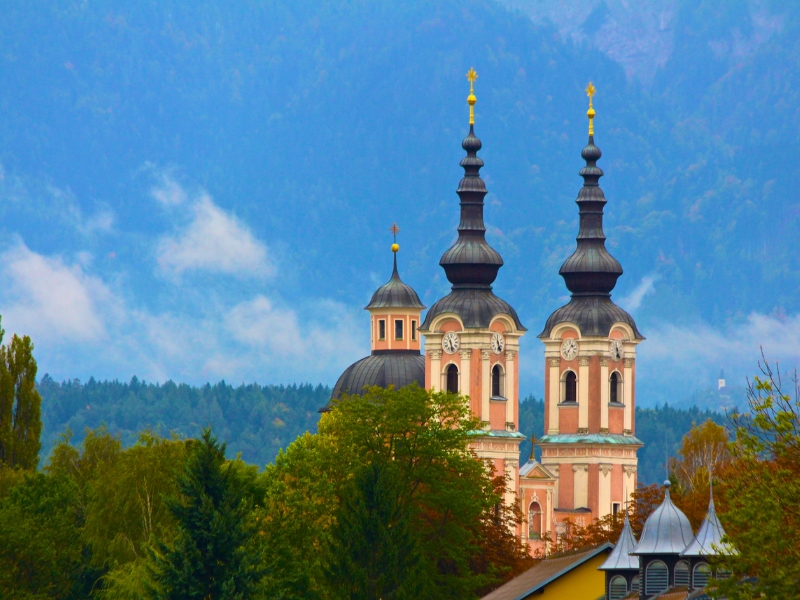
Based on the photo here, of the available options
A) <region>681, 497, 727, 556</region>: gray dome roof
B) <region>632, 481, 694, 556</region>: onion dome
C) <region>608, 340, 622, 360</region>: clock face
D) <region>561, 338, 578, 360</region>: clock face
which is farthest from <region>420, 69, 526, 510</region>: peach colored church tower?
<region>681, 497, 727, 556</region>: gray dome roof

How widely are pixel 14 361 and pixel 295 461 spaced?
22478 millimetres

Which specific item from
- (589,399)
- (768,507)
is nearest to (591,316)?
(589,399)

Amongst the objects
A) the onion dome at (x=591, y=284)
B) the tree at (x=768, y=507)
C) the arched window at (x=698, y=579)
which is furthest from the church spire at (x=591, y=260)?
the tree at (x=768, y=507)

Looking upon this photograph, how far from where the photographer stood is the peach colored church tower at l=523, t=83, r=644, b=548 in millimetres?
102188

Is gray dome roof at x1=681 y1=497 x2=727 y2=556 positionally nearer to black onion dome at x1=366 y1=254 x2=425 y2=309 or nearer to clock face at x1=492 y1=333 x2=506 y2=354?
clock face at x1=492 y1=333 x2=506 y2=354

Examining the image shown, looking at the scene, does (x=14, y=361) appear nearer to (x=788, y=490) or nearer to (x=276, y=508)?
(x=276, y=508)

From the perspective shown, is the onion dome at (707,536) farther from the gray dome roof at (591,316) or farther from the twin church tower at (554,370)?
the gray dome roof at (591,316)

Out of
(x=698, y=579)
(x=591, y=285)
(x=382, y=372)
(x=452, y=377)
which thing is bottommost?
(x=698, y=579)

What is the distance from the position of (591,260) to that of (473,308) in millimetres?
6378

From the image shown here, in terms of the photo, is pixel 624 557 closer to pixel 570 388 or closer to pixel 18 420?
pixel 18 420

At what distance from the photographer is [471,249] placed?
102 metres

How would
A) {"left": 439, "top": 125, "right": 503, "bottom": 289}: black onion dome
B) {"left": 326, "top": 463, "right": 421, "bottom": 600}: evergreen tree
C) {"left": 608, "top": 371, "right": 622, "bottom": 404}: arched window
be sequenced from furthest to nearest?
{"left": 608, "top": 371, "right": 622, "bottom": 404}: arched window < {"left": 439, "top": 125, "right": 503, "bottom": 289}: black onion dome < {"left": 326, "top": 463, "right": 421, "bottom": 600}: evergreen tree

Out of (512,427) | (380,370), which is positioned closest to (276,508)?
(512,427)

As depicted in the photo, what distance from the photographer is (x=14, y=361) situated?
85.2 metres
